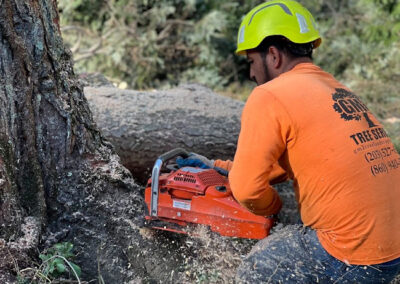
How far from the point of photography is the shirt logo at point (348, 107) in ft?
8.00

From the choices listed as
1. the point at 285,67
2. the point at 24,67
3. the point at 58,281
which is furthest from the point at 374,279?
the point at 24,67

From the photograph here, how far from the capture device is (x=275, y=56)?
269 centimetres

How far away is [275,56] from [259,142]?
0.56 m

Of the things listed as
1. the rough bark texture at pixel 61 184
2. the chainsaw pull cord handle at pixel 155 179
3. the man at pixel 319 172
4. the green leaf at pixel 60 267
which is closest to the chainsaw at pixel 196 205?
the chainsaw pull cord handle at pixel 155 179

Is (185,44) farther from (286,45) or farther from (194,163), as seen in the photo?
(286,45)

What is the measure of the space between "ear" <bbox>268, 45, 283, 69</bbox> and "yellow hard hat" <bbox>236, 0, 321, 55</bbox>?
8 cm

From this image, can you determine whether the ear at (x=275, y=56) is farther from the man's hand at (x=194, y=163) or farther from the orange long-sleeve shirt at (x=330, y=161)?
the man's hand at (x=194, y=163)

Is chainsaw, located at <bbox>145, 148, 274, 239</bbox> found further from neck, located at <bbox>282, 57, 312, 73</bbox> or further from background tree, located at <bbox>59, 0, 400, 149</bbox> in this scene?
background tree, located at <bbox>59, 0, 400, 149</bbox>

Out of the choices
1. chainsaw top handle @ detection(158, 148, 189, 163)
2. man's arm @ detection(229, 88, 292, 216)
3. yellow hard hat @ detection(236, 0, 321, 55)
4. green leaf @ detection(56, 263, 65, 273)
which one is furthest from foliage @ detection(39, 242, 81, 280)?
yellow hard hat @ detection(236, 0, 321, 55)

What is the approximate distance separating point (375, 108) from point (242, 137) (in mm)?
6466

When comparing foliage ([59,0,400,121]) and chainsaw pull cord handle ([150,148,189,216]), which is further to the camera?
foliage ([59,0,400,121])

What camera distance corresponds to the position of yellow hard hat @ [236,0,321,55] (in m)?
2.62

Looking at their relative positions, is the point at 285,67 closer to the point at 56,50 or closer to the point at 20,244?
the point at 56,50

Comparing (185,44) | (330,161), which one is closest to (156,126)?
(330,161)
